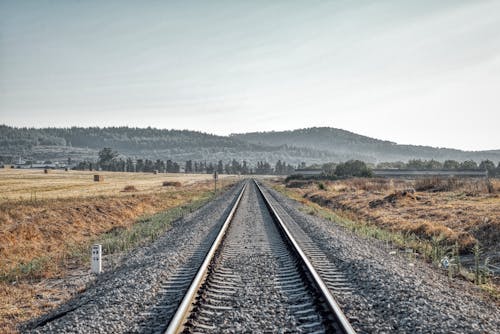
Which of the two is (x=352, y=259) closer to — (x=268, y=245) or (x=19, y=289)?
(x=268, y=245)

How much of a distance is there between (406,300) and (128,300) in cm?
449

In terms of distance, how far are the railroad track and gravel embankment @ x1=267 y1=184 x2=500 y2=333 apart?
41cm

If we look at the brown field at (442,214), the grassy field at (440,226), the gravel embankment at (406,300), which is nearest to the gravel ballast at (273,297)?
the gravel embankment at (406,300)

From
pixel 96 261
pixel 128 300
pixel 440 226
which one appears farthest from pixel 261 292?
pixel 440 226

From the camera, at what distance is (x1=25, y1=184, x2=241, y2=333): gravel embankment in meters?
6.09

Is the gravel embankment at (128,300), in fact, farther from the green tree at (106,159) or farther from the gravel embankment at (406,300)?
the green tree at (106,159)

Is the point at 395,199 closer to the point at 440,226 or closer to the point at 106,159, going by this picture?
the point at 440,226

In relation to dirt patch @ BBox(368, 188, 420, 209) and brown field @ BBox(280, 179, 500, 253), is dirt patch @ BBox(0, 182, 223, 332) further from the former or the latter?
dirt patch @ BBox(368, 188, 420, 209)

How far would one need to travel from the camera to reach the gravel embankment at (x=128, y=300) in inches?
240

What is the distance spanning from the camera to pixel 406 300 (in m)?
7.05

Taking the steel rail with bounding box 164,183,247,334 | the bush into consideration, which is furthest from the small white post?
the bush

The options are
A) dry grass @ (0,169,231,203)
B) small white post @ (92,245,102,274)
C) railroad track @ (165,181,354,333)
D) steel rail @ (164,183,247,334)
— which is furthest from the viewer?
dry grass @ (0,169,231,203)

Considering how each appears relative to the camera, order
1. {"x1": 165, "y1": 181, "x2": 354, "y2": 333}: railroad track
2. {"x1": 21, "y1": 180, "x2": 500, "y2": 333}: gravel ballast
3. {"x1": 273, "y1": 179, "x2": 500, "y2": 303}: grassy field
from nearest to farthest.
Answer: {"x1": 165, "y1": 181, "x2": 354, "y2": 333}: railroad track, {"x1": 21, "y1": 180, "x2": 500, "y2": 333}: gravel ballast, {"x1": 273, "y1": 179, "x2": 500, "y2": 303}: grassy field

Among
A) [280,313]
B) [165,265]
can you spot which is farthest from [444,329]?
[165,265]
